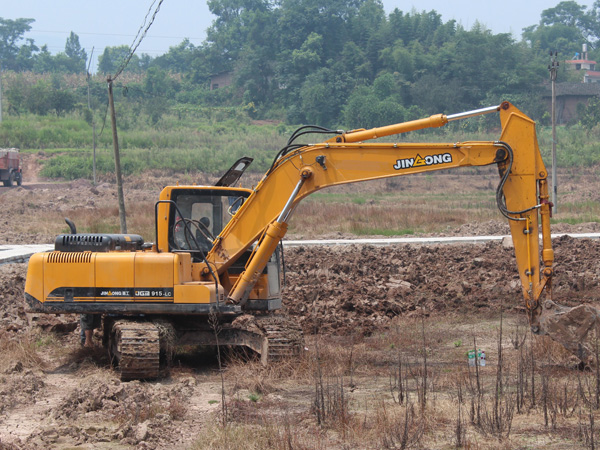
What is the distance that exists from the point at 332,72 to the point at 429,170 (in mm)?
68363

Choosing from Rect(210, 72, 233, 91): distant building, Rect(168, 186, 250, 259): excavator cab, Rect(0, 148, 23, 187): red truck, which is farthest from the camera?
Rect(210, 72, 233, 91): distant building

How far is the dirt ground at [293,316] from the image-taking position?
7.79m

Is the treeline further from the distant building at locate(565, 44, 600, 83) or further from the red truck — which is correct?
the red truck

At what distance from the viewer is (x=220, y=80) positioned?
8994 centimetres

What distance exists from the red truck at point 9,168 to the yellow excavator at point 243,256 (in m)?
38.9

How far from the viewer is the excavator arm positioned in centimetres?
945

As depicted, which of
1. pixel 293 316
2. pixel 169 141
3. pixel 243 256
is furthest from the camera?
pixel 169 141

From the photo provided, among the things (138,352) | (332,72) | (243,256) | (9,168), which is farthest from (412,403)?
(332,72)

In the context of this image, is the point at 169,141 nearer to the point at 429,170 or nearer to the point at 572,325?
the point at 429,170

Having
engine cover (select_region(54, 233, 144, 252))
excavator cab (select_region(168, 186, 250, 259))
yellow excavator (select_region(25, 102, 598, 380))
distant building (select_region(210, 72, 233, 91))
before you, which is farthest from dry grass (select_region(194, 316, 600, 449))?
distant building (select_region(210, 72, 233, 91))

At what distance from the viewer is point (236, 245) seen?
10.4m

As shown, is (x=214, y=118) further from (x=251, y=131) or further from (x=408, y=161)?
(x=408, y=161)

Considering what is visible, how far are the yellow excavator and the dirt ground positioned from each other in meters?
0.70

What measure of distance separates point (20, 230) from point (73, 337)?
59.1ft
